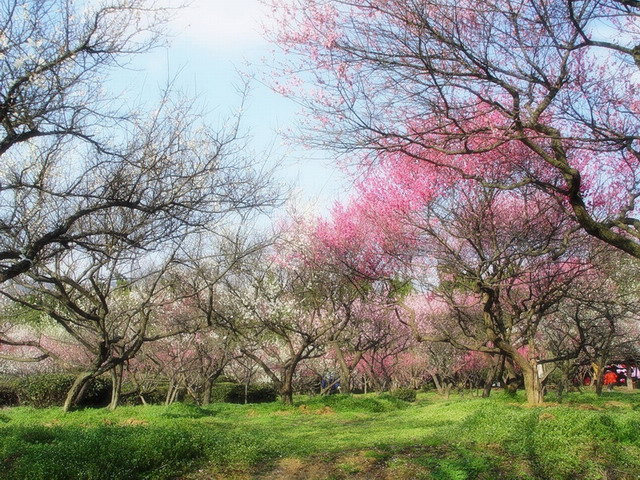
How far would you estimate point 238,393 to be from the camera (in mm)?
22156

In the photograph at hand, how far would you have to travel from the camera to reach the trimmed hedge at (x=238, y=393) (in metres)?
21.6

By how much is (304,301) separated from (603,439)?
11.6 m

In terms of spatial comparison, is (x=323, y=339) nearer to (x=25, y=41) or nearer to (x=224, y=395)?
(x=224, y=395)

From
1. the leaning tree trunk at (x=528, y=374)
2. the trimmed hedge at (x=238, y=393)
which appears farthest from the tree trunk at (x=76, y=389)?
the trimmed hedge at (x=238, y=393)

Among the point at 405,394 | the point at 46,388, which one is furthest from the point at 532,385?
the point at 46,388

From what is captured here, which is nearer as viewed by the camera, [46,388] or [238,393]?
[46,388]

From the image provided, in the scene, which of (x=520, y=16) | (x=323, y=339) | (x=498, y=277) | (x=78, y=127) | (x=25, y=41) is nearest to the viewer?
(x=520, y=16)

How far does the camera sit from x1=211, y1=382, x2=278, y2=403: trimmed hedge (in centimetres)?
2156

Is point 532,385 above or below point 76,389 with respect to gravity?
below

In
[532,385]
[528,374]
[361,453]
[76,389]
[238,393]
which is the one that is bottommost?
[361,453]

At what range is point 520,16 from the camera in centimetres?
536

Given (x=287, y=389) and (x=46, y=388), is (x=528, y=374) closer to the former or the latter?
(x=287, y=389)

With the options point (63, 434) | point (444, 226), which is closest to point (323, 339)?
point (444, 226)

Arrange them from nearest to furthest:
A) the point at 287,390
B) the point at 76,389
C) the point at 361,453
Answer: the point at 361,453, the point at 76,389, the point at 287,390
